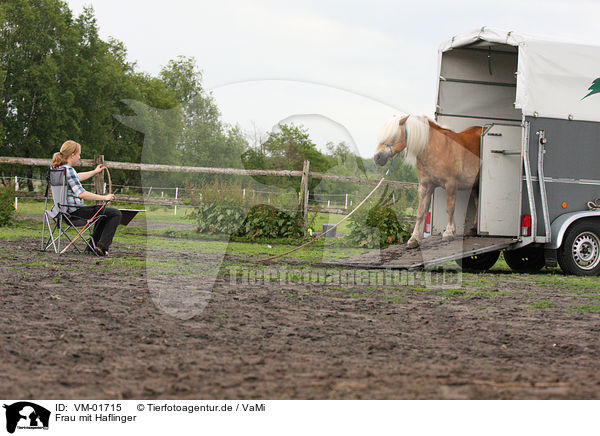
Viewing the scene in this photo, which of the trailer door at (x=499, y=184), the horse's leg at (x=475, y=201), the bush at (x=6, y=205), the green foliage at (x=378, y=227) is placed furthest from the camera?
the bush at (x=6, y=205)

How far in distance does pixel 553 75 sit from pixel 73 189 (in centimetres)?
644

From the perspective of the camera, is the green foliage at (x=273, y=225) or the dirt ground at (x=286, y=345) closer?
the dirt ground at (x=286, y=345)

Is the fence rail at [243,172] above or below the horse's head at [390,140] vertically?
below

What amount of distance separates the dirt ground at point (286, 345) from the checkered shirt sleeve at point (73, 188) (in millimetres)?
1932

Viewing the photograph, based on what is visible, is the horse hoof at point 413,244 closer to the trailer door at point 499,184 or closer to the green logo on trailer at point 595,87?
the trailer door at point 499,184

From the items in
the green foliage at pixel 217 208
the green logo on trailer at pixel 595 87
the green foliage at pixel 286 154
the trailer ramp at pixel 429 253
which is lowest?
the trailer ramp at pixel 429 253

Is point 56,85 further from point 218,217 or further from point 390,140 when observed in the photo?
point 390,140

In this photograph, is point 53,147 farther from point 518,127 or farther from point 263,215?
point 518,127

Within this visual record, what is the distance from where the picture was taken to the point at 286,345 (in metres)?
3.71

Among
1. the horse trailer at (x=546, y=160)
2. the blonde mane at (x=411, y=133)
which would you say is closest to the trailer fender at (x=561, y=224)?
the horse trailer at (x=546, y=160)

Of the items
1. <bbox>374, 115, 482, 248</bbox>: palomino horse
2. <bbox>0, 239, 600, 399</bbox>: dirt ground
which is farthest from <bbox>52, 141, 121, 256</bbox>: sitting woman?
<bbox>374, 115, 482, 248</bbox>: palomino horse

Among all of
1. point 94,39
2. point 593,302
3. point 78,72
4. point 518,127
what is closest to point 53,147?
point 78,72

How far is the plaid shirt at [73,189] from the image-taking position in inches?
309
